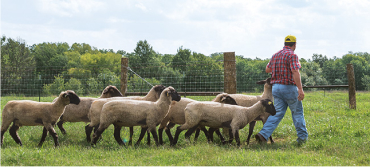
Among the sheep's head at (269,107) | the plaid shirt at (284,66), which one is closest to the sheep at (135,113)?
the sheep's head at (269,107)

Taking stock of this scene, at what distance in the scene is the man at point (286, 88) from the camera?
7418mm

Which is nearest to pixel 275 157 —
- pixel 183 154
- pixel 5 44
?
pixel 183 154

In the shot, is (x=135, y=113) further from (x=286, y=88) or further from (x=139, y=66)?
(x=139, y=66)

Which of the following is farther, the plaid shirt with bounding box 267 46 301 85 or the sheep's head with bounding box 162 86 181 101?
the sheep's head with bounding box 162 86 181 101

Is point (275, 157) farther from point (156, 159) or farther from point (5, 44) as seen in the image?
point (5, 44)

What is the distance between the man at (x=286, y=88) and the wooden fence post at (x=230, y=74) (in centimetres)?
212

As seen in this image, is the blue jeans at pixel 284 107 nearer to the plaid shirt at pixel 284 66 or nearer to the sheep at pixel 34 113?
the plaid shirt at pixel 284 66

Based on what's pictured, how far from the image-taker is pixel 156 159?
6.13m

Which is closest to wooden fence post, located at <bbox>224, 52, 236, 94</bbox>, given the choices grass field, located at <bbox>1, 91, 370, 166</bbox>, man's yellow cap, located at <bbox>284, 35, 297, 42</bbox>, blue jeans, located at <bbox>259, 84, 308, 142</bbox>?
grass field, located at <bbox>1, 91, 370, 166</bbox>

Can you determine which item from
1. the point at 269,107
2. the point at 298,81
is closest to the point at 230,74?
the point at 269,107

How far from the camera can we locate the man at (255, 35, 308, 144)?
7418 millimetres

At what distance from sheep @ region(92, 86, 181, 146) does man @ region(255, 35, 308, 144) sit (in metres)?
2.38

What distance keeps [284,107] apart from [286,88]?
22.3 inches

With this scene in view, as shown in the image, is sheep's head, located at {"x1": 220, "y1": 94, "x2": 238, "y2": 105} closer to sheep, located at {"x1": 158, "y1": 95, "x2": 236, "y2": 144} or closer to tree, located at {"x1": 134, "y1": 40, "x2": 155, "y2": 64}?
sheep, located at {"x1": 158, "y1": 95, "x2": 236, "y2": 144}
